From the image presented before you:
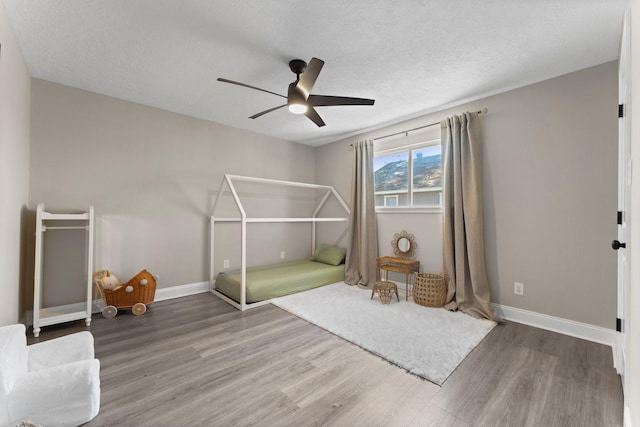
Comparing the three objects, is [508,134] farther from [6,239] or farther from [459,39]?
[6,239]

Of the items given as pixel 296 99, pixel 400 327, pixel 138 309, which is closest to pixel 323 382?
pixel 400 327

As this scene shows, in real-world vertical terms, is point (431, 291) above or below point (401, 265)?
below

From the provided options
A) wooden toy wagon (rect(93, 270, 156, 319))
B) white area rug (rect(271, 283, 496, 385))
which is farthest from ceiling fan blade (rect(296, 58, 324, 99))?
wooden toy wagon (rect(93, 270, 156, 319))

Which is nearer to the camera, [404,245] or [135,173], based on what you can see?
[135,173]

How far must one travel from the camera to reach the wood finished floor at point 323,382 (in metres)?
1.37

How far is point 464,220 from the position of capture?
9.24 feet

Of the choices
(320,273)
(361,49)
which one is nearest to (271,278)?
(320,273)

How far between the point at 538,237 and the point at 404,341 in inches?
64.5

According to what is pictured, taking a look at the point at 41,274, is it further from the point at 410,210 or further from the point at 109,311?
the point at 410,210

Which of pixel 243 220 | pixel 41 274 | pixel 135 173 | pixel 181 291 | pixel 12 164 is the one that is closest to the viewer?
pixel 12 164

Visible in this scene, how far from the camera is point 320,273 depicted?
373 cm

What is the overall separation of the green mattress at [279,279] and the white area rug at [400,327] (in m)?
0.13

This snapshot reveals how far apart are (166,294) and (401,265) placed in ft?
9.68

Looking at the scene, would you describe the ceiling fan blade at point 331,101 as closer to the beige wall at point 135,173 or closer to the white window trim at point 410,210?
the white window trim at point 410,210
